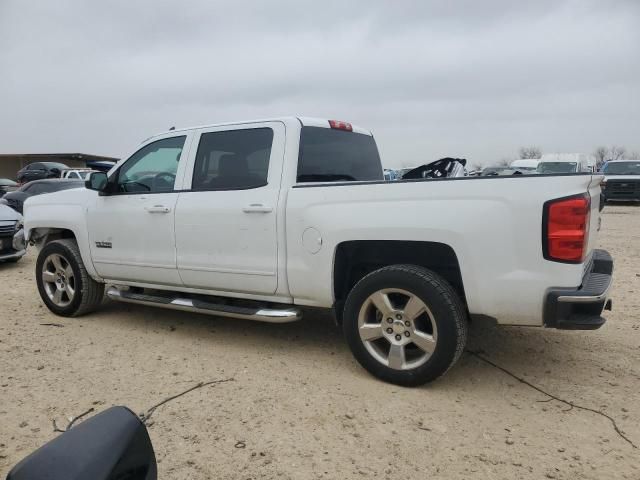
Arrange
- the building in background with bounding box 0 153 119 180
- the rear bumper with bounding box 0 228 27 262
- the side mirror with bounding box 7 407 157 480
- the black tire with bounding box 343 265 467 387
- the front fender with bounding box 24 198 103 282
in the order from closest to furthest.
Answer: the side mirror with bounding box 7 407 157 480
the black tire with bounding box 343 265 467 387
the front fender with bounding box 24 198 103 282
the rear bumper with bounding box 0 228 27 262
the building in background with bounding box 0 153 119 180

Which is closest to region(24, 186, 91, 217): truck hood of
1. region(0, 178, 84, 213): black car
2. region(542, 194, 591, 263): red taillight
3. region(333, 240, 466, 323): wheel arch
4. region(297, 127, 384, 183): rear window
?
region(297, 127, 384, 183): rear window

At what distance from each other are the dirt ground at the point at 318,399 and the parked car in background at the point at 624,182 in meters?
17.8

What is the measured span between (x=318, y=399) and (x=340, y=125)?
2.42 metres

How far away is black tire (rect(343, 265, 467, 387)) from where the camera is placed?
10.8 feet

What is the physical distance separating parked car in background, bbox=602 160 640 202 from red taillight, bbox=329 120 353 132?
18.7m

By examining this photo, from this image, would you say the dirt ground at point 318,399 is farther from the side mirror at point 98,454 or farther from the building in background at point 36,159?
the building in background at point 36,159

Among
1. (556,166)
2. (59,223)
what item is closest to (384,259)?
(59,223)

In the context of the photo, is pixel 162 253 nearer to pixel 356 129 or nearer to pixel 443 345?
pixel 356 129

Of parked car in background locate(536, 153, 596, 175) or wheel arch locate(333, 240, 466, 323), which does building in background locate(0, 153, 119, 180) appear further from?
wheel arch locate(333, 240, 466, 323)

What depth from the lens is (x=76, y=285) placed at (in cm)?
525

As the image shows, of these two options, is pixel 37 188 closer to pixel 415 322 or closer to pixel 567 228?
pixel 415 322

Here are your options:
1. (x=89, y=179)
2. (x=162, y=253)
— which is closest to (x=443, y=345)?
(x=162, y=253)

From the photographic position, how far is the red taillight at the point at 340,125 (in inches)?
179

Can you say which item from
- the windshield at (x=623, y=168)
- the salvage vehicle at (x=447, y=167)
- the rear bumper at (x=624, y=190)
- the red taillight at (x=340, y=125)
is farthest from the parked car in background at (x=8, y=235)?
the windshield at (x=623, y=168)
